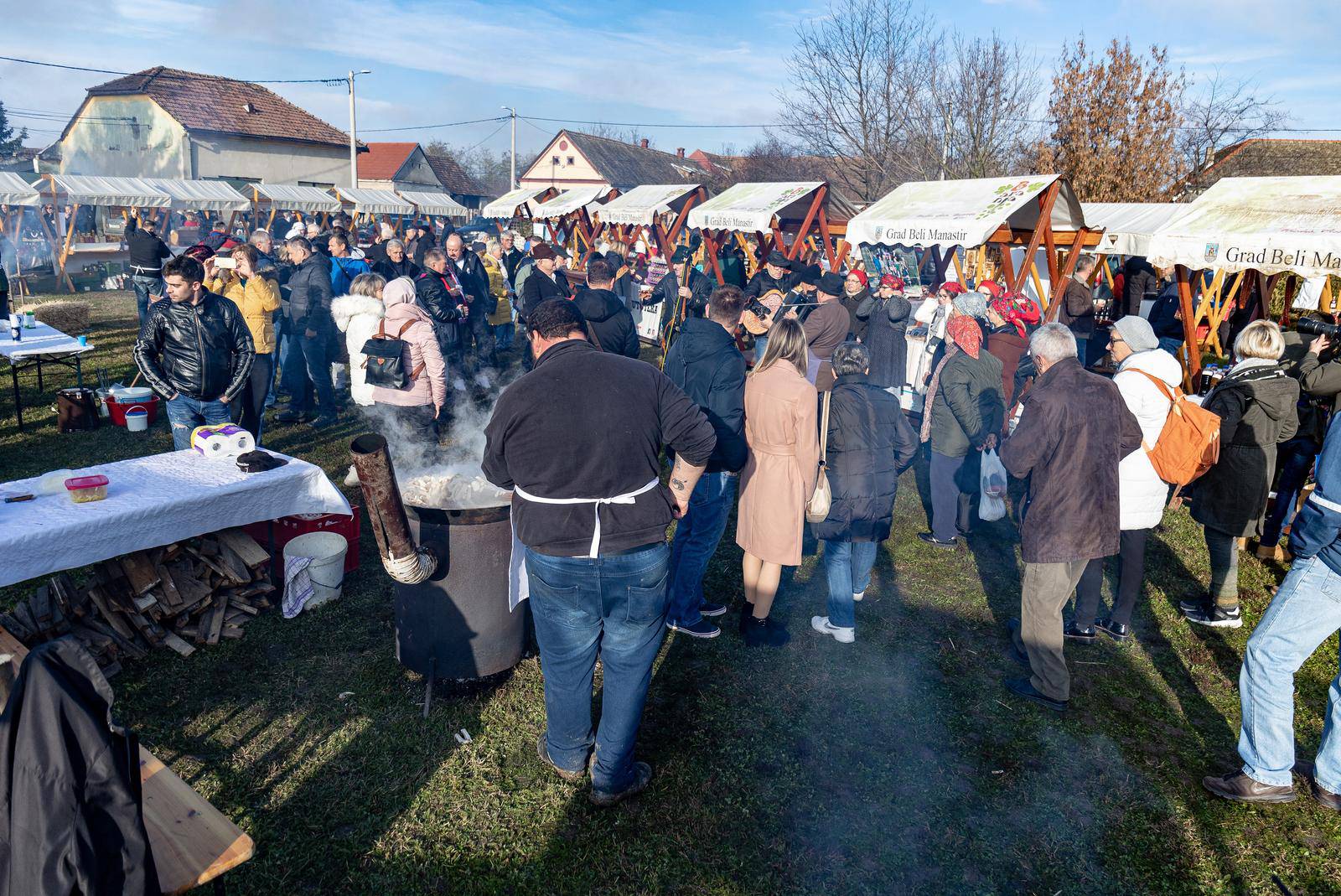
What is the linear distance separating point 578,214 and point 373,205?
1664cm

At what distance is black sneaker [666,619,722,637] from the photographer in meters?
4.84

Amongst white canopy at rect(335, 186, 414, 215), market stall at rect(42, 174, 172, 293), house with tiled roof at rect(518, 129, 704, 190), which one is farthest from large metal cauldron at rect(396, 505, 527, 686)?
house with tiled roof at rect(518, 129, 704, 190)

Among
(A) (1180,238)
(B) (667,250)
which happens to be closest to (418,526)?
(A) (1180,238)

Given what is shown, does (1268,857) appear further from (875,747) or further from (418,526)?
(418,526)

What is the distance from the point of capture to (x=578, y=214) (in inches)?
775

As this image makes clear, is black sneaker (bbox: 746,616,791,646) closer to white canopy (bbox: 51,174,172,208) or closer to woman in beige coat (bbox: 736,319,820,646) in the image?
woman in beige coat (bbox: 736,319,820,646)

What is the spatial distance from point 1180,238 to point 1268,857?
701 centimetres

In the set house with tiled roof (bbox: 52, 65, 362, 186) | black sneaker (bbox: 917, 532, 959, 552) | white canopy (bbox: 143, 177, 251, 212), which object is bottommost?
black sneaker (bbox: 917, 532, 959, 552)

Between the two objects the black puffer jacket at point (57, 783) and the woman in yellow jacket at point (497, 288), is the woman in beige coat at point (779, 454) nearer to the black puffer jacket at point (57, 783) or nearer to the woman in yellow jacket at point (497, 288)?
the black puffer jacket at point (57, 783)

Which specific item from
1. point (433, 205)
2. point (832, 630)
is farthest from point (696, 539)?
point (433, 205)

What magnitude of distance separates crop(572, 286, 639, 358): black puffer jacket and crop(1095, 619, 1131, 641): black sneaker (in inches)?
150

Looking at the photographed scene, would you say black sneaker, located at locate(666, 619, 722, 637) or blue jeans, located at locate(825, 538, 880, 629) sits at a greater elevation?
blue jeans, located at locate(825, 538, 880, 629)

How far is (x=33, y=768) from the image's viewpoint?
173 cm

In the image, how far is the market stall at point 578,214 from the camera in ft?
61.6
